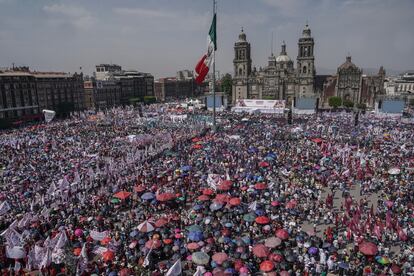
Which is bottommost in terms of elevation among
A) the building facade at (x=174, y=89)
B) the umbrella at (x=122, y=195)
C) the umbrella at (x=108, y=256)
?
the umbrella at (x=108, y=256)

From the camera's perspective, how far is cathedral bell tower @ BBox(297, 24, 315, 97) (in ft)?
281

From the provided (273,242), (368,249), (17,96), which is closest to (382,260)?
(368,249)

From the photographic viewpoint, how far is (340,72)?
85.7 m

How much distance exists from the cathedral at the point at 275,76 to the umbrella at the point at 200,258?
78.5 metres

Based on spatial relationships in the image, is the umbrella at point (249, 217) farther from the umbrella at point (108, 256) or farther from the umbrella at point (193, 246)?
the umbrella at point (108, 256)

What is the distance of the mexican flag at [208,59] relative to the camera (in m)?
35.0

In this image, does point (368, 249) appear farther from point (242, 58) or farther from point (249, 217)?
point (242, 58)

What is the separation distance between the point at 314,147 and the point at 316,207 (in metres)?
14.4

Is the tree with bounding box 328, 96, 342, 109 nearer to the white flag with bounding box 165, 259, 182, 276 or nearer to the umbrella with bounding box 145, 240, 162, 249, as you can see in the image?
the umbrella with bounding box 145, 240, 162, 249

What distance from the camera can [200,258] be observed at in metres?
12.9

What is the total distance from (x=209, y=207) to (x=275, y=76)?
76594mm

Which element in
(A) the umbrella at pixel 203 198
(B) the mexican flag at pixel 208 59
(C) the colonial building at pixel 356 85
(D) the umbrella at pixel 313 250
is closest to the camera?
(D) the umbrella at pixel 313 250

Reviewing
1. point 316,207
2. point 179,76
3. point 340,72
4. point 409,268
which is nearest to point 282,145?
point 316,207

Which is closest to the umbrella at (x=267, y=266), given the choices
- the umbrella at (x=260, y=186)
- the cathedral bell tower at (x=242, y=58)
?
the umbrella at (x=260, y=186)
